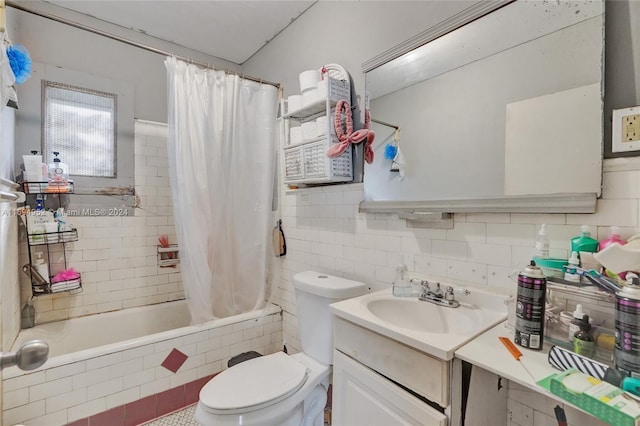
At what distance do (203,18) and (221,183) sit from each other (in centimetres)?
120

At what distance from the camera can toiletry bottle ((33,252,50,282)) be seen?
190cm

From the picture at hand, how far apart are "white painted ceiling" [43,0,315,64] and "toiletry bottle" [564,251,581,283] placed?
6.57 feet

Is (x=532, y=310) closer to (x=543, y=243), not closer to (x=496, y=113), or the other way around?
(x=543, y=243)

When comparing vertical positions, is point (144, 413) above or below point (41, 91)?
below

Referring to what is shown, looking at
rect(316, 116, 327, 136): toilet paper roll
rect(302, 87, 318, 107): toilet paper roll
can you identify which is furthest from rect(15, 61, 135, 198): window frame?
rect(316, 116, 327, 136): toilet paper roll

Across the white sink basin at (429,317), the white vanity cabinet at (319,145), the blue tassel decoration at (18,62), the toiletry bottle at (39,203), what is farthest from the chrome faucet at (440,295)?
the toiletry bottle at (39,203)

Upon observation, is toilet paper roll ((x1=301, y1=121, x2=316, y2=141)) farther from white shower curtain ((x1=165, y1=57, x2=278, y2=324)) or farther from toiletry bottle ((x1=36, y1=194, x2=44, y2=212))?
toiletry bottle ((x1=36, y1=194, x2=44, y2=212))

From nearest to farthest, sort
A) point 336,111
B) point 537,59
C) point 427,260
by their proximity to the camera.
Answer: point 537,59 < point 427,260 < point 336,111

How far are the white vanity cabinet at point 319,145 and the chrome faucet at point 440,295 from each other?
74 cm

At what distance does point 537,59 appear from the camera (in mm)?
1015

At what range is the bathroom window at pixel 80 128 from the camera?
202cm

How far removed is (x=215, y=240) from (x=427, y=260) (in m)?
1.40

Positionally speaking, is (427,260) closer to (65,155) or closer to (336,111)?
(336,111)

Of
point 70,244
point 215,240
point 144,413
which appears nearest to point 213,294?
point 215,240
